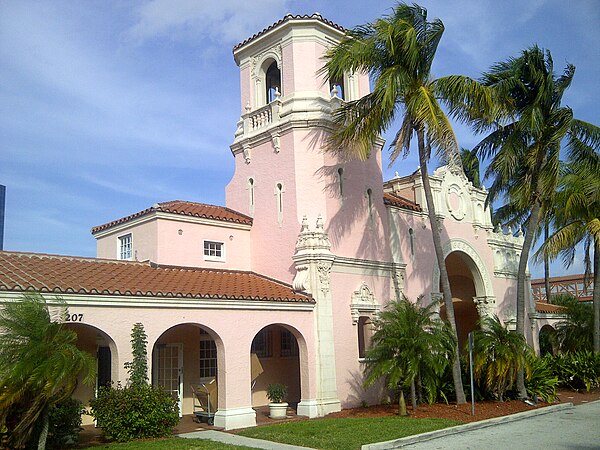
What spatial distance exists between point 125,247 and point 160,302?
259 inches

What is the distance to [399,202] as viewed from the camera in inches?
917

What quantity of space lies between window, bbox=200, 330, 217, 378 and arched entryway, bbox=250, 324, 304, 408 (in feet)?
4.47

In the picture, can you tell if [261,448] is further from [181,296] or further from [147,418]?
[181,296]

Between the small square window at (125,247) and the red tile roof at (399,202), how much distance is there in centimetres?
920

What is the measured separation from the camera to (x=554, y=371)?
24.0 meters

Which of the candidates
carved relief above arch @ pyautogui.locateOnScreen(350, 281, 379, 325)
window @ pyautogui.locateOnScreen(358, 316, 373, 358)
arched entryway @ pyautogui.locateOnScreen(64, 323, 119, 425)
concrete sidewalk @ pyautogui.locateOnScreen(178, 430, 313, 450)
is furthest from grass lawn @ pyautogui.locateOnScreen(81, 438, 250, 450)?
window @ pyautogui.locateOnScreen(358, 316, 373, 358)

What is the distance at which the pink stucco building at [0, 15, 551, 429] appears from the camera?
16.1 meters

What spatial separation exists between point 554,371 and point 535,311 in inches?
262

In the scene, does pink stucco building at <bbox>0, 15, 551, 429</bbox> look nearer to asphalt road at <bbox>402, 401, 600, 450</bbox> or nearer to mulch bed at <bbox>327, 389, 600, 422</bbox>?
mulch bed at <bbox>327, 389, 600, 422</bbox>

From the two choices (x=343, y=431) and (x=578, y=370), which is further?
(x=578, y=370)

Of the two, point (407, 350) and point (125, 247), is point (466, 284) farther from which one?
point (125, 247)

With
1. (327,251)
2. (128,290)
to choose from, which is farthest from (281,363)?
(128,290)

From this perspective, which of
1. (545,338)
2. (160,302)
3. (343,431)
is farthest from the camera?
(545,338)

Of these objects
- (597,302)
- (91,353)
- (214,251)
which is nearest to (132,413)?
(91,353)
